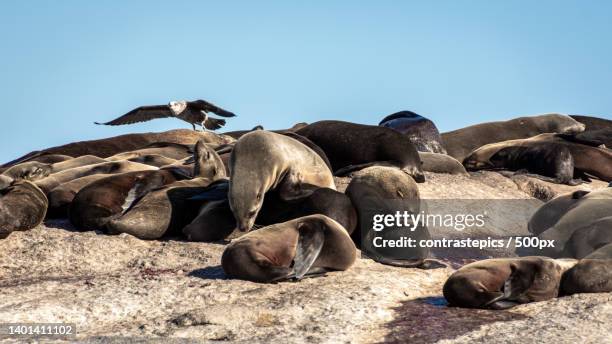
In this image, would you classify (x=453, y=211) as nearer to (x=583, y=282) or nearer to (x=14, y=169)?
(x=583, y=282)

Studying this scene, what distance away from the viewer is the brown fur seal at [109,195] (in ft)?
32.9

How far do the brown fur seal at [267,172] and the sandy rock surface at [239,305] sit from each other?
1.59 feet

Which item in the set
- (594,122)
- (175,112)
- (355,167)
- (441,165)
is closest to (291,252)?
(355,167)

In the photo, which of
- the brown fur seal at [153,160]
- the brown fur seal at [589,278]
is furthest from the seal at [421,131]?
the brown fur seal at [589,278]

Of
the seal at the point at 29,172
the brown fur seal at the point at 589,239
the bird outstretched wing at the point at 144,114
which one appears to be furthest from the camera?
the bird outstretched wing at the point at 144,114

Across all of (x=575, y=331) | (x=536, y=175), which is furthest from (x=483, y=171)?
(x=575, y=331)

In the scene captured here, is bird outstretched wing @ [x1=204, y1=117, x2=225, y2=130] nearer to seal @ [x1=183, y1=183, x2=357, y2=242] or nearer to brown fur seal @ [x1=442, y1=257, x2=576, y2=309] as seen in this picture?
seal @ [x1=183, y1=183, x2=357, y2=242]

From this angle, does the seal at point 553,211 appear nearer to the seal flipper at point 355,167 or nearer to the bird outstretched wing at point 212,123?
the seal flipper at point 355,167

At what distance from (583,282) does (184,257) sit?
343 centimetres

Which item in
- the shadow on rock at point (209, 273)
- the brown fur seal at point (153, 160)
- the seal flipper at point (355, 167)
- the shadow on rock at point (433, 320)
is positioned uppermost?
the seal flipper at point (355, 167)

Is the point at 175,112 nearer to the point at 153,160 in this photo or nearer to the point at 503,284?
the point at 153,160

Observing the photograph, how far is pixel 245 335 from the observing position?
6590mm

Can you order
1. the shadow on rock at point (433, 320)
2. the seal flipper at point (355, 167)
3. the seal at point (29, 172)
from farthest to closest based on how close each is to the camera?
the seal at point (29, 172) → the seal flipper at point (355, 167) → the shadow on rock at point (433, 320)

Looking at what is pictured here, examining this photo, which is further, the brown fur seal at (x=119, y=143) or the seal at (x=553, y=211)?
the brown fur seal at (x=119, y=143)
